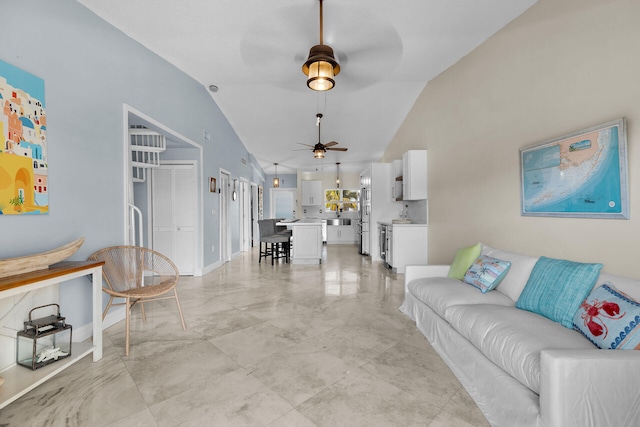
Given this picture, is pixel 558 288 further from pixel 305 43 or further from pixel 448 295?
pixel 305 43

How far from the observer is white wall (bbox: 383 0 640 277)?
185 centimetres

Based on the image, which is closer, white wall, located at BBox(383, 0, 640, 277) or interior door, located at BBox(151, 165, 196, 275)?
white wall, located at BBox(383, 0, 640, 277)

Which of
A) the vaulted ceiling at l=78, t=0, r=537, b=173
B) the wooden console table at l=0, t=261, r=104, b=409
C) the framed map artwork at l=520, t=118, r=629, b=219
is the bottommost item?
the wooden console table at l=0, t=261, r=104, b=409

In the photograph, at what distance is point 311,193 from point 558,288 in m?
8.73

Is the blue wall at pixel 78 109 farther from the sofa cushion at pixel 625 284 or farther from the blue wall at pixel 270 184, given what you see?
the blue wall at pixel 270 184

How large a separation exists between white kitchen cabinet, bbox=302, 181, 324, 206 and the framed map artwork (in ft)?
26.0

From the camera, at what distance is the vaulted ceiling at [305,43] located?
2.75 metres

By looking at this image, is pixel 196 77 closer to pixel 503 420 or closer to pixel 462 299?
pixel 462 299

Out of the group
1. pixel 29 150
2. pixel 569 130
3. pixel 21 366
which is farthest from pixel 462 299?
pixel 29 150

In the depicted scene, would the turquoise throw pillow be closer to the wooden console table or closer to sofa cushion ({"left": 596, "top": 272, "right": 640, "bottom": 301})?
sofa cushion ({"left": 596, "top": 272, "right": 640, "bottom": 301})

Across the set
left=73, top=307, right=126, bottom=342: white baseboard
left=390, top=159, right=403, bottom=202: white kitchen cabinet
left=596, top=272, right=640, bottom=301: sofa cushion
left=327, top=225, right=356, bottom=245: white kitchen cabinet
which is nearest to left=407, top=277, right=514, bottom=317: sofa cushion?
left=596, top=272, right=640, bottom=301: sofa cushion

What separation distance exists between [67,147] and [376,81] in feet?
13.1

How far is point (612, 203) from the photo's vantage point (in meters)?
1.89

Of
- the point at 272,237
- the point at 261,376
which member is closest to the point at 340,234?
the point at 272,237
